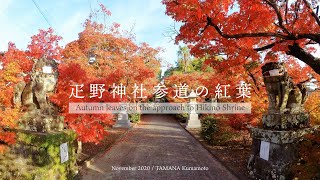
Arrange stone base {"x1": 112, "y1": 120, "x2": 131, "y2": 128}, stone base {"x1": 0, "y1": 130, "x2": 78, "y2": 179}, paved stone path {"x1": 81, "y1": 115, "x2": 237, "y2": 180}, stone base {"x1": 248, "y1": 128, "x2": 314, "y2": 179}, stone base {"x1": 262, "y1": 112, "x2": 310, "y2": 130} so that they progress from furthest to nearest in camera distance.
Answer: stone base {"x1": 112, "y1": 120, "x2": 131, "y2": 128} → paved stone path {"x1": 81, "y1": 115, "x2": 237, "y2": 180} → stone base {"x1": 262, "y1": 112, "x2": 310, "y2": 130} → stone base {"x1": 248, "y1": 128, "x2": 314, "y2": 179} → stone base {"x1": 0, "y1": 130, "x2": 78, "y2": 179}

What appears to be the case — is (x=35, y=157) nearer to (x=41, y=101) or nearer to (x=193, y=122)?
(x=41, y=101)

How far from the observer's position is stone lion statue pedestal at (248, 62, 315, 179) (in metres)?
7.06

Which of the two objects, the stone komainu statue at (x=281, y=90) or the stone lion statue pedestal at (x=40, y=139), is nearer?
the stone lion statue pedestal at (x=40, y=139)

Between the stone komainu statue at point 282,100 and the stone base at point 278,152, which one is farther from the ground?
the stone komainu statue at point 282,100

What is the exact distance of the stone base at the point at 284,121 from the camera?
24.1 ft

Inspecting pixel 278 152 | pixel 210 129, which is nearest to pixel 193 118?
pixel 210 129

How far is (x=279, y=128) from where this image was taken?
734 centimetres

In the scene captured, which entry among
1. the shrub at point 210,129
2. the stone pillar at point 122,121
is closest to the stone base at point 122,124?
the stone pillar at point 122,121

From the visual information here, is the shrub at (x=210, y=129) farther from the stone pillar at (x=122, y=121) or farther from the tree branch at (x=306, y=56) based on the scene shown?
the stone pillar at (x=122, y=121)

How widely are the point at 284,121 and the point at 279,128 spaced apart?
0.25m

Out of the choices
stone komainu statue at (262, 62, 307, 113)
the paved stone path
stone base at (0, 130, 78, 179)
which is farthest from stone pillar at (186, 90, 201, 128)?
stone base at (0, 130, 78, 179)

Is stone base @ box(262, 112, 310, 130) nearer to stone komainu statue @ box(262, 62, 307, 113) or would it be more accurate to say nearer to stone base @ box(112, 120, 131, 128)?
stone komainu statue @ box(262, 62, 307, 113)

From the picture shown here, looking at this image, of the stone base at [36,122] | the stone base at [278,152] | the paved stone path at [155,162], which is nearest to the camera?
the stone base at [36,122]

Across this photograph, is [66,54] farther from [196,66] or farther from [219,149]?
Result: [196,66]
